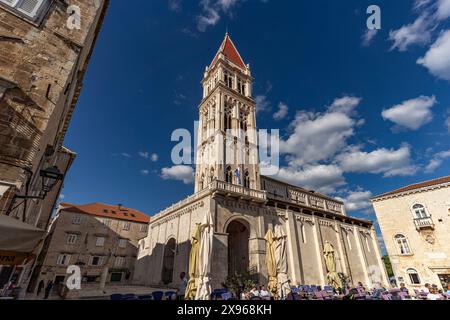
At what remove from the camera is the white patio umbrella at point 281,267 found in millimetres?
14102

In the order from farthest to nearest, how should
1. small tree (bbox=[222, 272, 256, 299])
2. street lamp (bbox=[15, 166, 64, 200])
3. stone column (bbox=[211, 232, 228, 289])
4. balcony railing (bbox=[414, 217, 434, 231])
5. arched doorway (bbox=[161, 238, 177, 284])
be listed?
arched doorway (bbox=[161, 238, 177, 284]) → balcony railing (bbox=[414, 217, 434, 231]) → stone column (bbox=[211, 232, 228, 289]) → small tree (bbox=[222, 272, 256, 299]) → street lamp (bbox=[15, 166, 64, 200])

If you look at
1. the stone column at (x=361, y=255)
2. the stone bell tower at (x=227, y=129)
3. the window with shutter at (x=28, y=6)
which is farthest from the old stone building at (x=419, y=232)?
the window with shutter at (x=28, y=6)

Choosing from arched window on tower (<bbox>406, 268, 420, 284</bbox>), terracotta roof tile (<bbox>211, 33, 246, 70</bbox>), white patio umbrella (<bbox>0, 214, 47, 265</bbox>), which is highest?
terracotta roof tile (<bbox>211, 33, 246, 70</bbox>)

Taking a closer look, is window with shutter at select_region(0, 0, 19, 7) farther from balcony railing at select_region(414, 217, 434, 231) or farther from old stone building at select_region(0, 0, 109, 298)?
balcony railing at select_region(414, 217, 434, 231)

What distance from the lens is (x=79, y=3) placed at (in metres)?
8.09

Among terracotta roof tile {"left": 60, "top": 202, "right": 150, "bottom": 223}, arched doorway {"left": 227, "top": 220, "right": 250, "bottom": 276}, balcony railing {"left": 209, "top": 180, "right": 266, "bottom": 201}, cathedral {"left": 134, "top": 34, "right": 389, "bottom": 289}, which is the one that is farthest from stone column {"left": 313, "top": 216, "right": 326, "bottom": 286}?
terracotta roof tile {"left": 60, "top": 202, "right": 150, "bottom": 223}

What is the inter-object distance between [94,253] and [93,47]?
94.1ft

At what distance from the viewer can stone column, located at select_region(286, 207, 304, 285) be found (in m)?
19.9

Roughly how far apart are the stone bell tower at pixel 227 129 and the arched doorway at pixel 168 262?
630 centimetres

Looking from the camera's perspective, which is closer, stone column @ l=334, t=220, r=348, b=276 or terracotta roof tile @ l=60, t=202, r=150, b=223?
stone column @ l=334, t=220, r=348, b=276

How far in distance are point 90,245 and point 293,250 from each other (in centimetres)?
2720

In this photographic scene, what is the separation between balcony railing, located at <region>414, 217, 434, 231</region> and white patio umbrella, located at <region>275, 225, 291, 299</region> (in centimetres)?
1493

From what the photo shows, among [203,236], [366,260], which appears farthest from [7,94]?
[366,260]
